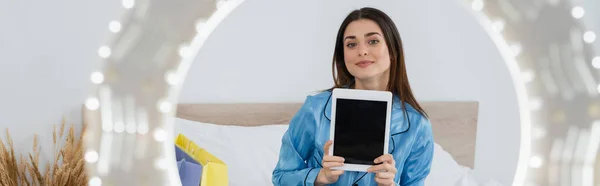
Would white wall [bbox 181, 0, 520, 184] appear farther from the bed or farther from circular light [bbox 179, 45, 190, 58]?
circular light [bbox 179, 45, 190, 58]

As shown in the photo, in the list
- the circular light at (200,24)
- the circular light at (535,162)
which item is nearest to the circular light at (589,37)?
the circular light at (535,162)

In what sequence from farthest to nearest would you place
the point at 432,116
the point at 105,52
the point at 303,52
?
the point at 432,116
the point at 303,52
the point at 105,52

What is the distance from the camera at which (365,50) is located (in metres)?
0.62

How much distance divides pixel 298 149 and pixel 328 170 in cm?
7

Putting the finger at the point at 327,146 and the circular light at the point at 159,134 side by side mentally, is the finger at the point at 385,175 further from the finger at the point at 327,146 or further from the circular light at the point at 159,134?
the circular light at the point at 159,134

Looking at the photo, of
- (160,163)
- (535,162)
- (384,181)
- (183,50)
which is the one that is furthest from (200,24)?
(535,162)

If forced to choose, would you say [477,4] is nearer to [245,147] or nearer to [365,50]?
[365,50]

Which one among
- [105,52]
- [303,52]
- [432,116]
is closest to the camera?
[105,52]

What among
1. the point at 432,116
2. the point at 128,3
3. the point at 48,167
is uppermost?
the point at 128,3

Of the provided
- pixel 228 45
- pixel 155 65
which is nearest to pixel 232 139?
pixel 228 45

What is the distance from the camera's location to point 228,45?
2.60ft

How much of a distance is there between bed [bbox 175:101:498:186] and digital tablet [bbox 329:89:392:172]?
21 centimetres

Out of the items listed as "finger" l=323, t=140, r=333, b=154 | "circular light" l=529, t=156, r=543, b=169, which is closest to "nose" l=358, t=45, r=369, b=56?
"finger" l=323, t=140, r=333, b=154

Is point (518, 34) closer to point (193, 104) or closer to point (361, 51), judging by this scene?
point (361, 51)
